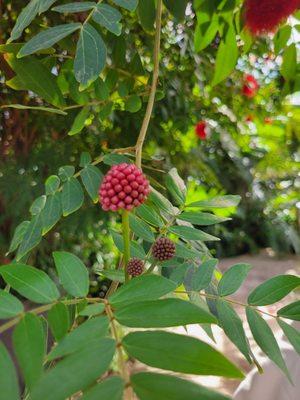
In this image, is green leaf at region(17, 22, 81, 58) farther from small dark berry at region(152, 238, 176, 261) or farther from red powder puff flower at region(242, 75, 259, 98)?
red powder puff flower at region(242, 75, 259, 98)

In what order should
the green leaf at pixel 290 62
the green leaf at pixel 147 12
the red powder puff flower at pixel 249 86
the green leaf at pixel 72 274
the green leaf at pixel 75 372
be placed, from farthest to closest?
the red powder puff flower at pixel 249 86
the green leaf at pixel 290 62
the green leaf at pixel 147 12
the green leaf at pixel 72 274
the green leaf at pixel 75 372

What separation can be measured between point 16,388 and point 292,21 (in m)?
0.69

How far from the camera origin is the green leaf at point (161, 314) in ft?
0.92

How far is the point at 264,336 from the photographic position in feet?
1.36

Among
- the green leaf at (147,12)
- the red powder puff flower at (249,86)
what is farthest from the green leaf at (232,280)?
the red powder puff flower at (249,86)

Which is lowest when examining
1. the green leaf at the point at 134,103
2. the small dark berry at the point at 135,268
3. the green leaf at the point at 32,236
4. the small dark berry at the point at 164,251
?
the green leaf at the point at 32,236

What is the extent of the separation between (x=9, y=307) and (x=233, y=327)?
204mm

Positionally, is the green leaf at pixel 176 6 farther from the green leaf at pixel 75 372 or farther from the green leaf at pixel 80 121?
the green leaf at pixel 75 372

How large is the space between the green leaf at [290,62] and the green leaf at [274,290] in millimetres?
464

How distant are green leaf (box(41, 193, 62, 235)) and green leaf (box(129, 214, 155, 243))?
0.25 feet

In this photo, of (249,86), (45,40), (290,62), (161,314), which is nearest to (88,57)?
(45,40)

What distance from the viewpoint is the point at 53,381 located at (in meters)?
0.24

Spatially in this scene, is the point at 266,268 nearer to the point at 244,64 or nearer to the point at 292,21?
the point at 244,64

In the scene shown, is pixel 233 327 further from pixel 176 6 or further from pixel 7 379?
pixel 176 6
